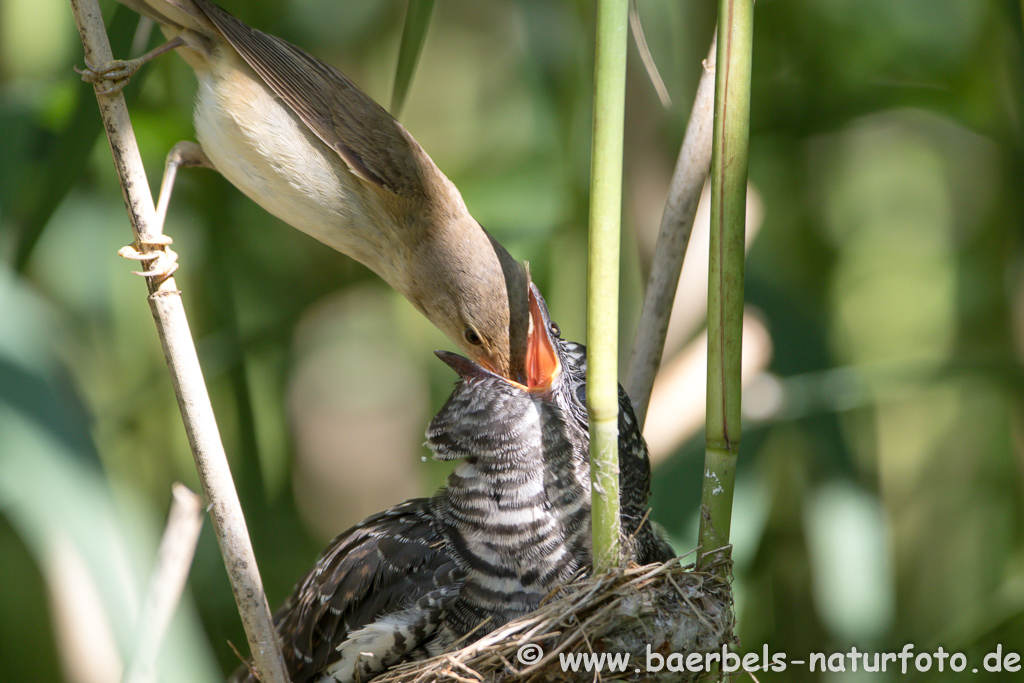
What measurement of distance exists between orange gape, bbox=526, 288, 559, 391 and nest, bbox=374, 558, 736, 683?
51 centimetres

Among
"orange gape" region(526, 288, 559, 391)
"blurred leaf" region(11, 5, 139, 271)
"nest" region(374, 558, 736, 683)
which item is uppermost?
"blurred leaf" region(11, 5, 139, 271)

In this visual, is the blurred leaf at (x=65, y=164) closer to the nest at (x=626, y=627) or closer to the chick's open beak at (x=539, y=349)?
the chick's open beak at (x=539, y=349)

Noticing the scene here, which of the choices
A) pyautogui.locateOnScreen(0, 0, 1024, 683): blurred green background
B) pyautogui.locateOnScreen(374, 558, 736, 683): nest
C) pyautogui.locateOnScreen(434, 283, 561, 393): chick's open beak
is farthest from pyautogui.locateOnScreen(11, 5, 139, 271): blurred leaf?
pyautogui.locateOnScreen(374, 558, 736, 683): nest

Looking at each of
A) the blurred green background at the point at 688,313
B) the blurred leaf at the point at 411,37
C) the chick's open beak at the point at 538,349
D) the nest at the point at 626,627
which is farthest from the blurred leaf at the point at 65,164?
the nest at the point at 626,627

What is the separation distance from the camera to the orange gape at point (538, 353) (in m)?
1.44

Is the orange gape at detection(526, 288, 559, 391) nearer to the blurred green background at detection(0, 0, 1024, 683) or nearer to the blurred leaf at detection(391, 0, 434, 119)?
the blurred green background at detection(0, 0, 1024, 683)

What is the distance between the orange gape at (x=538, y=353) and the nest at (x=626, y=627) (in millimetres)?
508

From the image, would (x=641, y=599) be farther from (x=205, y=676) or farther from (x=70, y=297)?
(x=70, y=297)

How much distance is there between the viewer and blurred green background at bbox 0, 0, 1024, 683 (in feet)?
5.89

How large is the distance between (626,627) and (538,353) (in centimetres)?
62

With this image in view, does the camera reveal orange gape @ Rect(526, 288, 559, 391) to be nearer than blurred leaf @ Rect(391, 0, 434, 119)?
No

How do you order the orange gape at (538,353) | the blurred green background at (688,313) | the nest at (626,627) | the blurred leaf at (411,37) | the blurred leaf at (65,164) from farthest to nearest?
the blurred green background at (688,313) < the blurred leaf at (65,164) < the orange gape at (538,353) < the blurred leaf at (411,37) < the nest at (626,627)

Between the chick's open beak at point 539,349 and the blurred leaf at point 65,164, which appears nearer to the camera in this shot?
the chick's open beak at point 539,349

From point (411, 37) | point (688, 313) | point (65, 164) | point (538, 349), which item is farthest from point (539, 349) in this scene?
point (65, 164)
